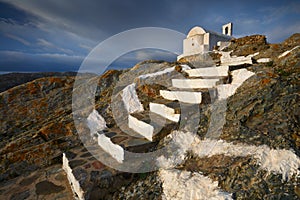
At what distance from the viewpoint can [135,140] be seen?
4367 mm

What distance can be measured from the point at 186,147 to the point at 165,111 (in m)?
1.45

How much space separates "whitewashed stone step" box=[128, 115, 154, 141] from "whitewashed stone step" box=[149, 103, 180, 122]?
77 cm

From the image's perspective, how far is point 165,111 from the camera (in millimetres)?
5113

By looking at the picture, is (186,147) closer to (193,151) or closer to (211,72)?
(193,151)

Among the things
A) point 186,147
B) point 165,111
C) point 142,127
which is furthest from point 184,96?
point 186,147

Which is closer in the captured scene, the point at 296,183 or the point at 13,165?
the point at 296,183

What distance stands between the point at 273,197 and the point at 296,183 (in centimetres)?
45

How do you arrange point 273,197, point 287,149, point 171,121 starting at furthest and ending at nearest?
point 171,121 → point 287,149 → point 273,197

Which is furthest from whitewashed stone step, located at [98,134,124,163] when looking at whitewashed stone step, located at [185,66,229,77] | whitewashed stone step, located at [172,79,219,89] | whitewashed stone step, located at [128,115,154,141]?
whitewashed stone step, located at [185,66,229,77]

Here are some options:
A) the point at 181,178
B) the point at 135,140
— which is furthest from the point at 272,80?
the point at 135,140

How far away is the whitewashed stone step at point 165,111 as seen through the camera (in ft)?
15.4

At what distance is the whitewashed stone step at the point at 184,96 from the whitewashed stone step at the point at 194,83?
106cm

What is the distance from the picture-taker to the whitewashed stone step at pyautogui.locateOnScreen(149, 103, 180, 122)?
4.69 metres

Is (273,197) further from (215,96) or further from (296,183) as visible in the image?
(215,96)
